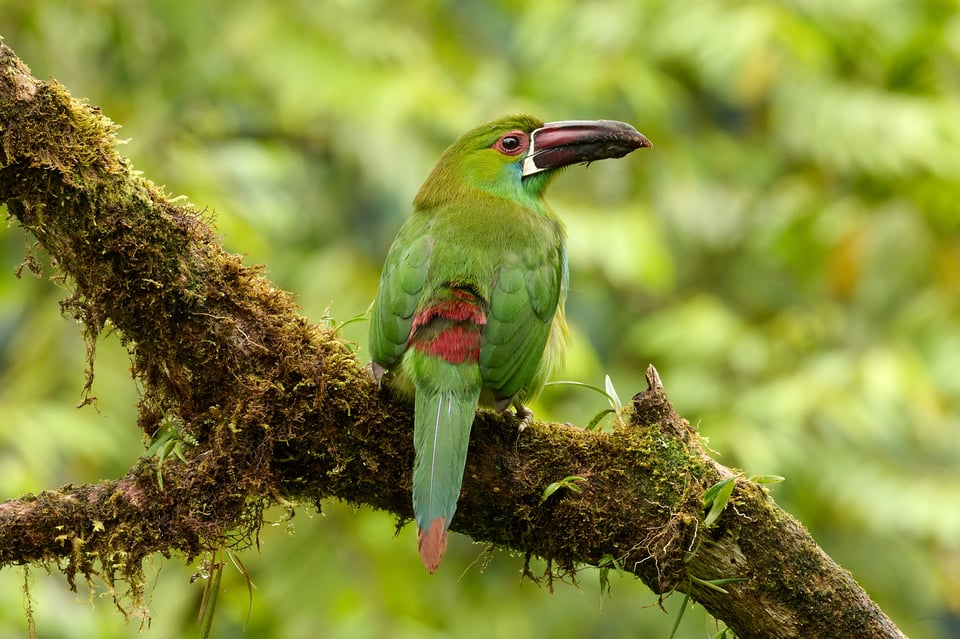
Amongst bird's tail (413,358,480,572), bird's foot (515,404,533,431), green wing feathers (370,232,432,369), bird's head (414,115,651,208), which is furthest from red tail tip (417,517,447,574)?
bird's head (414,115,651,208)

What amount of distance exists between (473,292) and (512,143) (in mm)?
746

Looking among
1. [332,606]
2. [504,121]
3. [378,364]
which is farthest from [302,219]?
[378,364]

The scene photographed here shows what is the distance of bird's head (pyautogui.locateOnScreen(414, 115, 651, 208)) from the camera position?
11.3ft

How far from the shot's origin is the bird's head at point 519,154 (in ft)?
11.3

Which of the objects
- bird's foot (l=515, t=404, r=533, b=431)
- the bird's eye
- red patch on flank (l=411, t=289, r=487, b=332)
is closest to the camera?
bird's foot (l=515, t=404, r=533, b=431)

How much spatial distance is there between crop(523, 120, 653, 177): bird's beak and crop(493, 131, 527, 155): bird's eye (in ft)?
0.08

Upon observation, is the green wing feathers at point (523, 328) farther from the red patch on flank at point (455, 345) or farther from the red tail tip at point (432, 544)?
the red tail tip at point (432, 544)

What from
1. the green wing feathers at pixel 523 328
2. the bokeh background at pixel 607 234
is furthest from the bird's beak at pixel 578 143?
the bokeh background at pixel 607 234

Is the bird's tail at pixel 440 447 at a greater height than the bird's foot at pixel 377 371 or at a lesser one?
lesser

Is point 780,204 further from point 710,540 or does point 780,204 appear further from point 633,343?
point 710,540

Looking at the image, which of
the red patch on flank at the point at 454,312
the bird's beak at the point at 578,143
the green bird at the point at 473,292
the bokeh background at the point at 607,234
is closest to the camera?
the green bird at the point at 473,292

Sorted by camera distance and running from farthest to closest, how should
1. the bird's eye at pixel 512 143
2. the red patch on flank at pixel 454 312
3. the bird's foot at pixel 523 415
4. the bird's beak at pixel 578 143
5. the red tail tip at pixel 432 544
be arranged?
1. the bird's eye at pixel 512 143
2. the bird's beak at pixel 578 143
3. the red patch on flank at pixel 454 312
4. the bird's foot at pixel 523 415
5. the red tail tip at pixel 432 544

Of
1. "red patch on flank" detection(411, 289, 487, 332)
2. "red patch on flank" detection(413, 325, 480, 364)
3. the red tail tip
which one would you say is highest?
"red patch on flank" detection(411, 289, 487, 332)

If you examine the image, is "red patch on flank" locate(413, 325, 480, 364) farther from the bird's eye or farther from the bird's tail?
the bird's eye
